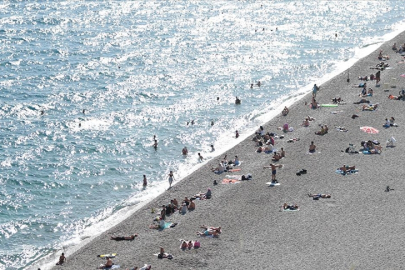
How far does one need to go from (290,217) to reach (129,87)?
3042 centimetres

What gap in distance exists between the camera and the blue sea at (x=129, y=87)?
43.3m

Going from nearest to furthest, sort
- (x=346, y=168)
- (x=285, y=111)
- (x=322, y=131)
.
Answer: (x=346, y=168) → (x=322, y=131) → (x=285, y=111)

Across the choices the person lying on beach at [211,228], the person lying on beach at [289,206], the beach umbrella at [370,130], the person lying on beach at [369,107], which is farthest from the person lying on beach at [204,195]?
the person lying on beach at [369,107]

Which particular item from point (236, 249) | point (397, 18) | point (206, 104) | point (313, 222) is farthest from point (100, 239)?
point (397, 18)

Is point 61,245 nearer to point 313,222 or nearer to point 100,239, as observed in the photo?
point 100,239

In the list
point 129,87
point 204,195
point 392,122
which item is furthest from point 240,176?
point 129,87

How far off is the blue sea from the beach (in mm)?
3095

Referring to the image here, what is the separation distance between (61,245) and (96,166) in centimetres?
1107

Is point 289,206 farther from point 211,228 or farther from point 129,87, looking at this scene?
point 129,87

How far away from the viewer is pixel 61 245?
37.9m

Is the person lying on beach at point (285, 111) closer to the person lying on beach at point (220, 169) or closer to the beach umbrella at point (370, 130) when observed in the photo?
the beach umbrella at point (370, 130)

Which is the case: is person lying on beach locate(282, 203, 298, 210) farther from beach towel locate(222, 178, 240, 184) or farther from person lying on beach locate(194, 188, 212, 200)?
beach towel locate(222, 178, 240, 184)

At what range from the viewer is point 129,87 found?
63719mm

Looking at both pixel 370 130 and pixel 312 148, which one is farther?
pixel 370 130
